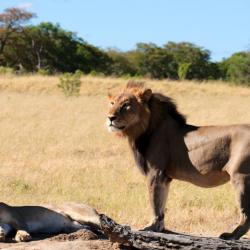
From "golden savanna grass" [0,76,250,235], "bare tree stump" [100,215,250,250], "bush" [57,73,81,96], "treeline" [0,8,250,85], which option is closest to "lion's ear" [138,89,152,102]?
"golden savanna grass" [0,76,250,235]

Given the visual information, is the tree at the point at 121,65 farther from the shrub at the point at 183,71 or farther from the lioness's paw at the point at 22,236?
the lioness's paw at the point at 22,236

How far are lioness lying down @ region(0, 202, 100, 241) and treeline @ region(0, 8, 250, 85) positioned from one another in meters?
49.4

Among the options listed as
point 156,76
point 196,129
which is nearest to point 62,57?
point 156,76

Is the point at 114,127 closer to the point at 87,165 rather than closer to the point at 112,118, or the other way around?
the point at 112,118

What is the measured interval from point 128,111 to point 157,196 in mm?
840

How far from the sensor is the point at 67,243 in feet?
19.2

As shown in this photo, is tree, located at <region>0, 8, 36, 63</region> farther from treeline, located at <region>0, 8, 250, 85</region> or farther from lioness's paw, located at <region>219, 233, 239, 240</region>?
lioness's paw, located at <region>219, 233, 239, 240</region>

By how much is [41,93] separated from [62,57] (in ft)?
88.8

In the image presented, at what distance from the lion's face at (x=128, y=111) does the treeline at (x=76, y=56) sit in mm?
49032

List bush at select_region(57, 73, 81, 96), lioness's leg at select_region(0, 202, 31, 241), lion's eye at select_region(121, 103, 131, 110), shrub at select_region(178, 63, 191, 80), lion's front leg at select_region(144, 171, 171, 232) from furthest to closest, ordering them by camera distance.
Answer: shrub at select_region(178, 63, 191, 80), bush at select_region(57, 73, 81, 96), lion's eye at select_region(121, 103, 131, 110), lion's front leg at select_region(144, 171, 171, 232), lioness's leg at select_region(0, 202, 31, 241)

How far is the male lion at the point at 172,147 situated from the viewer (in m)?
6.18

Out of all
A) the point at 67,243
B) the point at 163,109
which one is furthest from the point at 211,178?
the point at 67,243

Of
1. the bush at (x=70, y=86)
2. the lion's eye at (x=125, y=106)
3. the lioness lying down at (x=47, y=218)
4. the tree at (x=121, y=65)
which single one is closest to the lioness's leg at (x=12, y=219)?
the lioness lying down at (x=47, y=218)

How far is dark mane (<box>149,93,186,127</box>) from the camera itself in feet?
22.8
